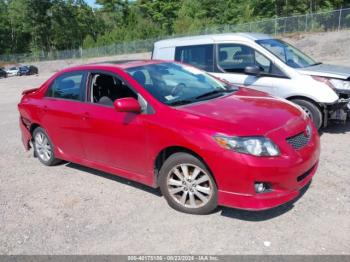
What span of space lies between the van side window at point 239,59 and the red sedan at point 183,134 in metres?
2.01

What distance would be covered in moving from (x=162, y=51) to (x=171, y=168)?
4.71 m

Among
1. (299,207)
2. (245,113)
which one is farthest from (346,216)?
(245,113)

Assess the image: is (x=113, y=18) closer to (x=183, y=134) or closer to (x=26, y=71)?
(x=26, y=71)

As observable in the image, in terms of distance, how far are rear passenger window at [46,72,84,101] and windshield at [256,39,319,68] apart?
3.64 metres

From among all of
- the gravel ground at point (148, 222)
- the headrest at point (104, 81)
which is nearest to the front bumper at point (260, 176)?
the gravel ground at point (148, 222)

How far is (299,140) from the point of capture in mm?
4211

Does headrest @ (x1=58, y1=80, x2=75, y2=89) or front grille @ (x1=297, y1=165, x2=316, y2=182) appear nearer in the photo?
front grille @ (x1=297, y1=165, x2=316, y2=182)

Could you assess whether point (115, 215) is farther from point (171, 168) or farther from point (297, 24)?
point (297, 24)

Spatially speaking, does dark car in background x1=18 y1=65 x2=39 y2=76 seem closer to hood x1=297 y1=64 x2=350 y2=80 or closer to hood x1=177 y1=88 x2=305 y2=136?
hood x1=297 y1=64 x2=350 y2=80

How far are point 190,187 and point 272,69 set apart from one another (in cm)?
372

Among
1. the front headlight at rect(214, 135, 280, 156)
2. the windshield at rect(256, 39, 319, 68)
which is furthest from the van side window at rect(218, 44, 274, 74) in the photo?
the front headlight at rect(214, 135, 280, 156)

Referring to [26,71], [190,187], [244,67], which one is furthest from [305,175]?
[26,71]

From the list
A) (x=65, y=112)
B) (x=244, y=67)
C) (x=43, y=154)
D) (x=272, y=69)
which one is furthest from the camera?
(x=244, y=67)

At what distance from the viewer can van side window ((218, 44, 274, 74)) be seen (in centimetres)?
728
